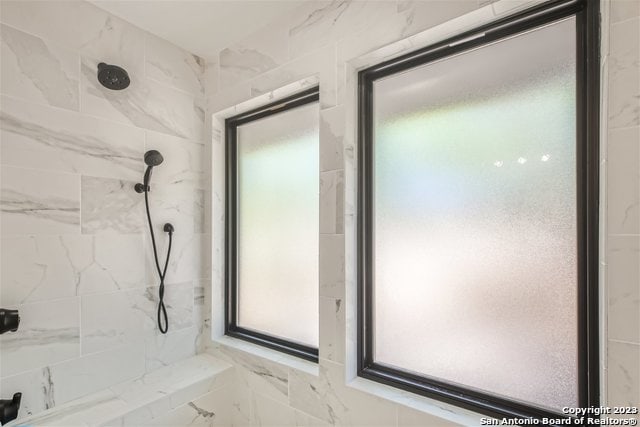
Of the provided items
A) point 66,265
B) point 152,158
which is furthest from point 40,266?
point 152,158

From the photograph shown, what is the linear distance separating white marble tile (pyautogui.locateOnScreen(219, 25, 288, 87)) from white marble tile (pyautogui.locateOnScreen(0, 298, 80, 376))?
1391 mm

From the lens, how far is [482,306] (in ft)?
3.85

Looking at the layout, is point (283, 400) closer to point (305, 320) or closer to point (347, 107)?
point (305, 320)

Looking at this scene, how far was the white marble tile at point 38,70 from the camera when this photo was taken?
1.30 meters

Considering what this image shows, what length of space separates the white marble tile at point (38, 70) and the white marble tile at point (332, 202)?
3.95 ft

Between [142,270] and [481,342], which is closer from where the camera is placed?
[481,342]

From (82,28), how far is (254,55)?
2.61ft

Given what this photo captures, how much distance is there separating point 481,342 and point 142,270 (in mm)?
1624

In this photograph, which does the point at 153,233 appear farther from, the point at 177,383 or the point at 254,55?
the point at 254,55

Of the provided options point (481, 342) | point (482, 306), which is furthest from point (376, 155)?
point (481, 342)

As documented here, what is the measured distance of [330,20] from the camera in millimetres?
1441
